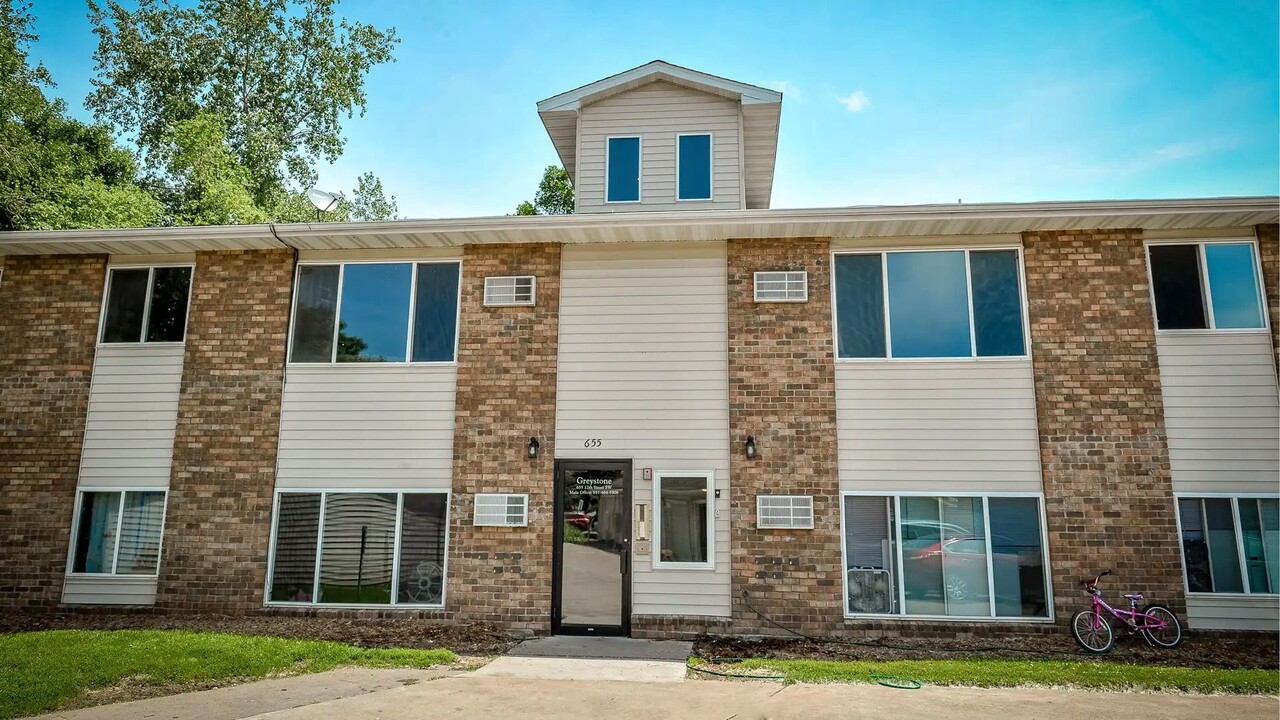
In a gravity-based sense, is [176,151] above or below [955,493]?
above

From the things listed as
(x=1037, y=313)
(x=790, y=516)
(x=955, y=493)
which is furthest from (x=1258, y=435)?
(x=790, y=516)

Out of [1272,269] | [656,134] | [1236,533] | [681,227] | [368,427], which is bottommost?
[1236,533]

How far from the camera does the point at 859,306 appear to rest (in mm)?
9320

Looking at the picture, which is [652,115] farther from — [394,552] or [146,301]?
[146,301]

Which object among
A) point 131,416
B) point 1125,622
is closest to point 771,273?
point 1125,622

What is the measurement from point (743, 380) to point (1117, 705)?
15.7 ft

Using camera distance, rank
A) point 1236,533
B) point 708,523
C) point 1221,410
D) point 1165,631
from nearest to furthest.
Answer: point 1165,631, point 1236,533, point 1221,410, point 708,523

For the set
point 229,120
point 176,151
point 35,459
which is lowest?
point 35,459

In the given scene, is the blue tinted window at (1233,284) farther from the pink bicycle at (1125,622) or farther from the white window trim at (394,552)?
the white window trim at (394,552)

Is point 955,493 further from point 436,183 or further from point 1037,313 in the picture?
point 436,183

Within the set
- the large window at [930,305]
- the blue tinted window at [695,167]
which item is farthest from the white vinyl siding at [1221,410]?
the blue tinted window at [695,167]

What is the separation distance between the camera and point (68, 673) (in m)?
6.38

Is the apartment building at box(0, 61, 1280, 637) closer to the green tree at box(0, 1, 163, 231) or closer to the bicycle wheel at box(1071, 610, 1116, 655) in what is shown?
the bicycle wheel at box(1071, 610, 1116, 655)

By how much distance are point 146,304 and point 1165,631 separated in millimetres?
13110
